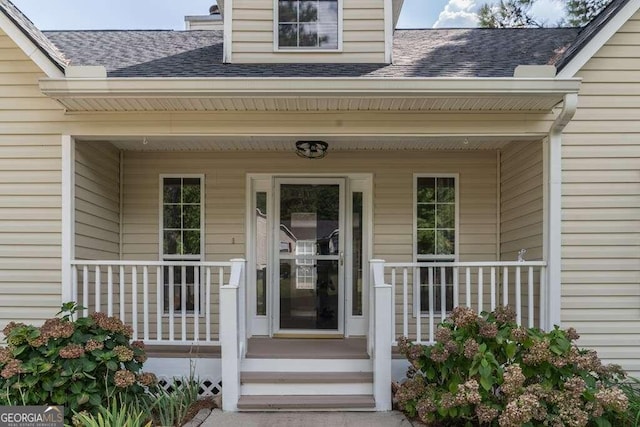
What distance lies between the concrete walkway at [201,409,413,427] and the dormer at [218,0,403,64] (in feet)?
11.9

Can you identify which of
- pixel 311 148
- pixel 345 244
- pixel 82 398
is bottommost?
pixel 82 398

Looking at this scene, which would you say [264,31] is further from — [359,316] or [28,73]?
[359,316]

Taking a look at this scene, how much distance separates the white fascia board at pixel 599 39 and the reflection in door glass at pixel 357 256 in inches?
104

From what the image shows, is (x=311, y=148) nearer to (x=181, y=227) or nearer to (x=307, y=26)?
(x=307, y=26)

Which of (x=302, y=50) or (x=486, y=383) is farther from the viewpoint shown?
(x=302, y=50)

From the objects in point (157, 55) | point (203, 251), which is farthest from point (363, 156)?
point (157, 55)

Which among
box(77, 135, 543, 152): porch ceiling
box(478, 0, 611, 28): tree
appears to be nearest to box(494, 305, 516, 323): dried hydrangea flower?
box(77, 135, 543, 152): porch ceiling

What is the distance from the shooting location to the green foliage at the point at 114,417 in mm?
3746

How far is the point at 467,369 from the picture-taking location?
13.4 ft

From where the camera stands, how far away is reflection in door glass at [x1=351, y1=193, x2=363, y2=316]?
20.5 feet

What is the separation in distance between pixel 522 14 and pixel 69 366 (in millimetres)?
15190

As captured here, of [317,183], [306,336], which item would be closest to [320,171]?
[317,183]

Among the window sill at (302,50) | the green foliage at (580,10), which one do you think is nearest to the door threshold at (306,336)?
the window sill at (302,50)

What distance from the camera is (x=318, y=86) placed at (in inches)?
178
